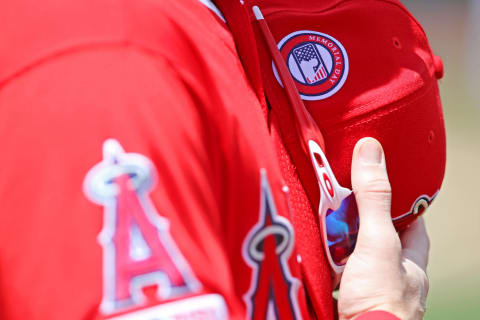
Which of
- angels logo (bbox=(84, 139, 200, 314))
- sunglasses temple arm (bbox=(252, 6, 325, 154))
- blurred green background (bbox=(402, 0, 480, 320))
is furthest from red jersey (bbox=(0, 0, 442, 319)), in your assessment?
blurred green background (bbox=(402, 0, 480, 320))

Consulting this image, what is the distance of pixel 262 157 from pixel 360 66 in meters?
0.23

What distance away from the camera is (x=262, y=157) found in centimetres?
48

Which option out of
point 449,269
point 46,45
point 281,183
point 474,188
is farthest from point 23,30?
point 474,188

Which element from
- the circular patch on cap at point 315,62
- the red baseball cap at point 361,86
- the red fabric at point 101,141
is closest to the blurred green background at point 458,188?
the red baseball cap at point 361,86

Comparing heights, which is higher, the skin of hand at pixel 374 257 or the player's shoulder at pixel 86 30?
the player's shoulder at pixel 86 30

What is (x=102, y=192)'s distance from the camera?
1.25 feet

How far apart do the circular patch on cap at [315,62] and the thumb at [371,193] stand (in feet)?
0.25

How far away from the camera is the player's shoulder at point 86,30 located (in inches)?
15.6

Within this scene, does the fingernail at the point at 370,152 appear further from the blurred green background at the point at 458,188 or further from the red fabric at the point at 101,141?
the blurred green background at the point at 458,188

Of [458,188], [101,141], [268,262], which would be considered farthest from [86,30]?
[458,188]

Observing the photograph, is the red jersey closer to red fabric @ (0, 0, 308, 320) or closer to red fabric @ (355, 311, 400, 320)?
red fabric @ (0, 0, 308, 320)

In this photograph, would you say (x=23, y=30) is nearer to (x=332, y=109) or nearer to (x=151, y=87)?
(x=151, y=87)

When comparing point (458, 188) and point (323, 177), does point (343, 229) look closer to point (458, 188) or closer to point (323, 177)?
point (323, 177)

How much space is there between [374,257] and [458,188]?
1.61 metres
